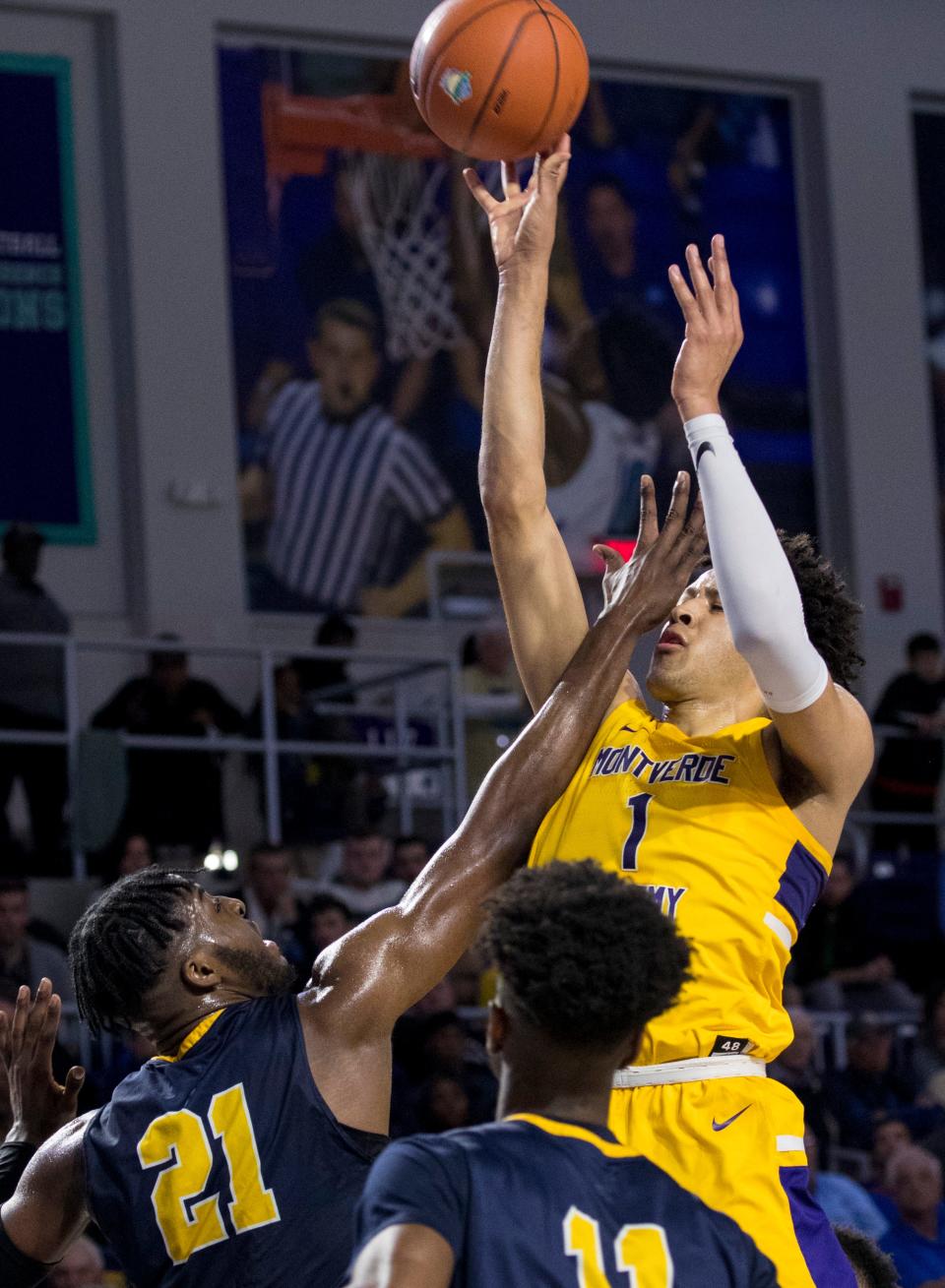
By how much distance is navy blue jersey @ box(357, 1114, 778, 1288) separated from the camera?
2329mm

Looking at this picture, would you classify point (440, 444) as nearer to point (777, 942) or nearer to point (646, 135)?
point (646, 135)

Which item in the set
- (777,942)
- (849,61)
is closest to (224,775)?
(849,61)

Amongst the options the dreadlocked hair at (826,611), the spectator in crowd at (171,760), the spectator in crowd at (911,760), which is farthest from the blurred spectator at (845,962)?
the dreadlocked hair at (826,611)

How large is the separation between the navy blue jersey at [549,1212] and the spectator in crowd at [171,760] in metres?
7.15

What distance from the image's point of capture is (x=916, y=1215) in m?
7.98

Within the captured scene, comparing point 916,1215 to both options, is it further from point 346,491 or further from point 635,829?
point 346,491

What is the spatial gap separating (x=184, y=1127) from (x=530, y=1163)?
0.91 meters

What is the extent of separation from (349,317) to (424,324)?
52 centimetres

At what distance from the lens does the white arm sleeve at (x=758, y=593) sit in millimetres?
3129

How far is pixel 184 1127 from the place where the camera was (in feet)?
10.3

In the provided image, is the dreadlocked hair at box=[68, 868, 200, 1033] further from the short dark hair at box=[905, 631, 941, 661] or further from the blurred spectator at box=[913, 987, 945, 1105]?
the short dark hair at box=[905, 631, 941, 661]

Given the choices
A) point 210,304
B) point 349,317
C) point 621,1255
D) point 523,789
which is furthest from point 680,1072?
point 349,317

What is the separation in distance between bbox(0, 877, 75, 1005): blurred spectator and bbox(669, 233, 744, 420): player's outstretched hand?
5241mm

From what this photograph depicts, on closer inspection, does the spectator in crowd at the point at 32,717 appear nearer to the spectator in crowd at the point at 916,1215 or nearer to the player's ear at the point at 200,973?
the spectator in crowd at the point at 916,1215
